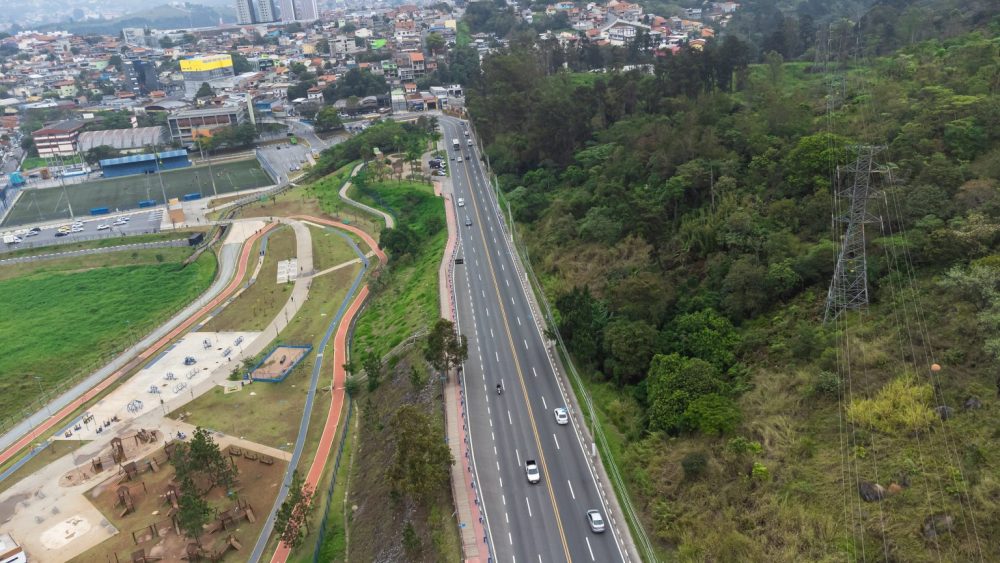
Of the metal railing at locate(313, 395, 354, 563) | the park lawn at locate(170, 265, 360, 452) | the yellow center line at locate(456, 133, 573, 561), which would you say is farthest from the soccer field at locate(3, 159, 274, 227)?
the metal railing at locate(313, 395, 354, 563)

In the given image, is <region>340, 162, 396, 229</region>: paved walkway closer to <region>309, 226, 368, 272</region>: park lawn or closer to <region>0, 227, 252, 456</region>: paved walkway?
<region>309, 226, 368, 272</region>: park lawn

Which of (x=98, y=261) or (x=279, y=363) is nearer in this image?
(x=279, y=363)

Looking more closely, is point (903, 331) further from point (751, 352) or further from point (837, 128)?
point (837, 128)

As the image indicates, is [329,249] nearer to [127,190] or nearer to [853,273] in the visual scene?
[127,190]

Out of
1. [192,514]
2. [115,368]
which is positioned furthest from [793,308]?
[115,368]

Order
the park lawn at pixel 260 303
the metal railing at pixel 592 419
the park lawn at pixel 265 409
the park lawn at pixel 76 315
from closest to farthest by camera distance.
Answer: the metal railing at pixel 592 419, the park lawn at pixel 265 409, the park lawn at pixel 76 315, the park lawn at pixel 260 303

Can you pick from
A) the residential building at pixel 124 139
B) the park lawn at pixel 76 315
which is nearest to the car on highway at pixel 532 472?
the park lawn at pixel 76 315

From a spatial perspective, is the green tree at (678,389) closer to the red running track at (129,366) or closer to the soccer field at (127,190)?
the red running track at (129,366)
